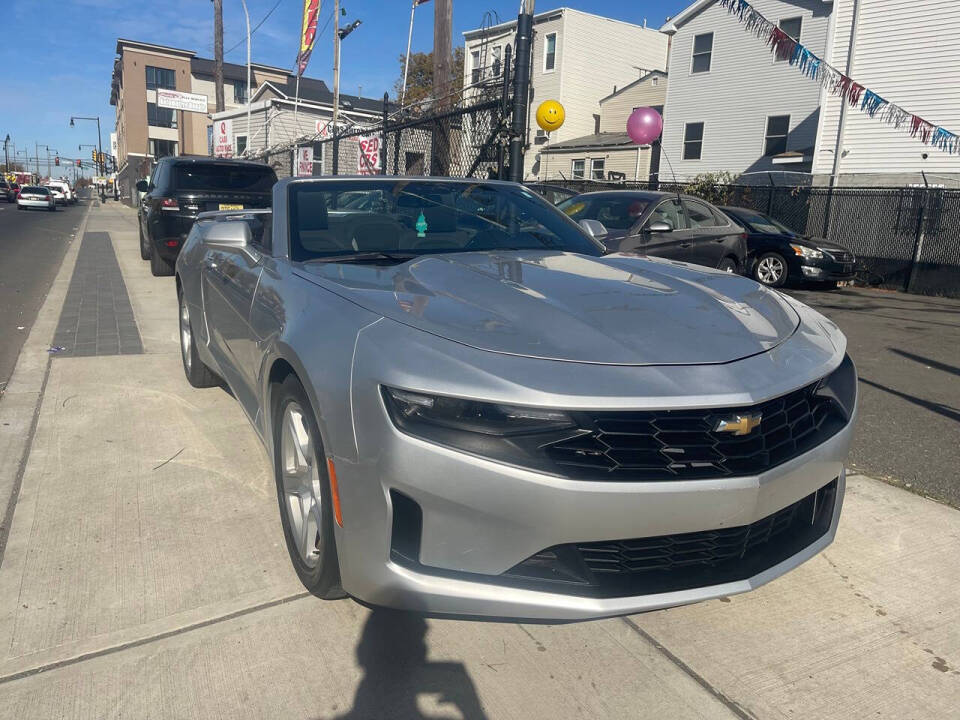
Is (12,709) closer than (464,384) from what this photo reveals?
No

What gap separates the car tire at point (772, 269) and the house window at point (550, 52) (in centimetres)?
2170

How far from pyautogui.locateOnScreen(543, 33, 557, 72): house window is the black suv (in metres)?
24.5

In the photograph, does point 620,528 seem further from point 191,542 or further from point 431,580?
point 191,542

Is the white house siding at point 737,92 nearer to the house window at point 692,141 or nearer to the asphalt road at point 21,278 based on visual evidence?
the house window at point 692,141

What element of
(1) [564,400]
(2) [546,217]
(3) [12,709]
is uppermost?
(2) [546,217]

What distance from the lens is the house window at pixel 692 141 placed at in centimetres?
2600

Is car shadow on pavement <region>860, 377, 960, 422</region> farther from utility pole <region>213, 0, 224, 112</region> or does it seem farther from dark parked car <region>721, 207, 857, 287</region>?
utility pole <region>213, 0, 224, 112</region>

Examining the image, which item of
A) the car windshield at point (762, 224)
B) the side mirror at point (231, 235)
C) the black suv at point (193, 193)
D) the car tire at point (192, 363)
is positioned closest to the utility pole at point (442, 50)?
the black suv at point (193, 193)

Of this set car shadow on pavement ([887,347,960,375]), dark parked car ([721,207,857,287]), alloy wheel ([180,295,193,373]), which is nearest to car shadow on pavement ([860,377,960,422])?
car shadow on pavement ([887,347,960,375])

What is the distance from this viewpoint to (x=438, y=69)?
11.7m

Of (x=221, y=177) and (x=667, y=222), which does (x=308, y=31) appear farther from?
(x=667, y=222)

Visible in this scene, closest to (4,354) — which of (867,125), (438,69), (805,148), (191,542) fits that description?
(191,542)

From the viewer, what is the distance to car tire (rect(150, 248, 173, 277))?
1087 cm

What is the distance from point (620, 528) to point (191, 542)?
6.24 feet
